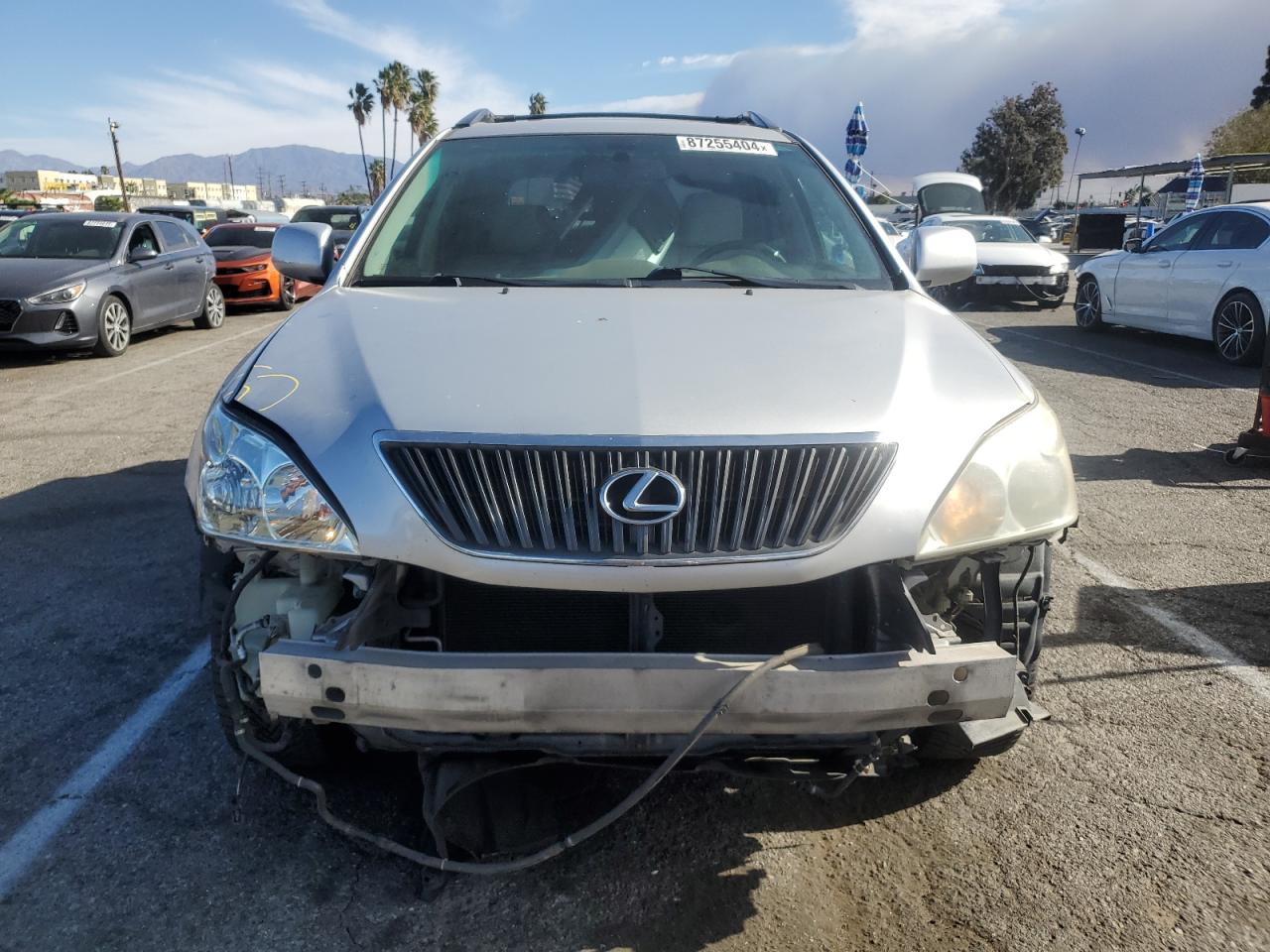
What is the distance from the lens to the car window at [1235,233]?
10258 millimetres

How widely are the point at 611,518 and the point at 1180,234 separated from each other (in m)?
11.5

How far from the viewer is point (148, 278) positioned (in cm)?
1186

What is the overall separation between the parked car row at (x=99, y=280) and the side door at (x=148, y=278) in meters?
0.01

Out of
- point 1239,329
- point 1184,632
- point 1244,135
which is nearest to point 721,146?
point 1184,632

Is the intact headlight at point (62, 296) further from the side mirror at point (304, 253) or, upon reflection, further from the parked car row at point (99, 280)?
the side mirror at point (304, 253)

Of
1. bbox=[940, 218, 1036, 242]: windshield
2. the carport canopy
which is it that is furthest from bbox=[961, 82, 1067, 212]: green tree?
bbox=[940, 218, 1036, 242]: windshield

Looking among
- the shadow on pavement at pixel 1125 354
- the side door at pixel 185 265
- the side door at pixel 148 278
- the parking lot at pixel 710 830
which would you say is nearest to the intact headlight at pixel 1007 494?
the parking lot at pixel 710 830

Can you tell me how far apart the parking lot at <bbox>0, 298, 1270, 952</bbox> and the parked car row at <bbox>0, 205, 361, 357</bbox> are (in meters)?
6.28

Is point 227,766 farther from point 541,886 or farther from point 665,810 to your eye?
point 665,810

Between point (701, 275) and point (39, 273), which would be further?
point (39, 273)

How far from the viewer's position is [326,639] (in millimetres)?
2137

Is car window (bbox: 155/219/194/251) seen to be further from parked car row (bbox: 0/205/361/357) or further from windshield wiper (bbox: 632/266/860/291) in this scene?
windshield wiper (bbox: 632/266/860/291)

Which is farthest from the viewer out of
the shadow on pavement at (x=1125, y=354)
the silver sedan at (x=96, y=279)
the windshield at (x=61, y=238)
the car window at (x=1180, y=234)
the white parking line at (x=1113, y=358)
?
the windshield at (x=61, y=238)

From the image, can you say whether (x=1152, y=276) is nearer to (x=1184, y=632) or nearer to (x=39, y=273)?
(x=1184, y=632)
